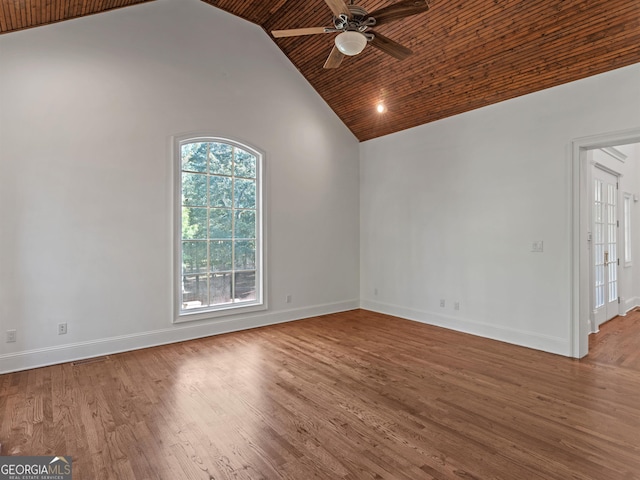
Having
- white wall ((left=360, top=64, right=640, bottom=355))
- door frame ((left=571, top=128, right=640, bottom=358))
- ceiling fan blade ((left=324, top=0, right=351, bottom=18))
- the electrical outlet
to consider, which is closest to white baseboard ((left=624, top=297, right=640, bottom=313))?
door frame ((left=571, top=128, right=640, bottom=358))

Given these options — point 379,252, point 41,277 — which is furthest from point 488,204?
point 41,277

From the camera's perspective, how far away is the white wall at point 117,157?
3.61m

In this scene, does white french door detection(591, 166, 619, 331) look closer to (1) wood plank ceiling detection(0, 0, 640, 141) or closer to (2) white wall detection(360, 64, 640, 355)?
(2) white wall detection(360, 64, 640, 355)

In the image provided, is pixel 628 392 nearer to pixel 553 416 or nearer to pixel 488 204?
pixel 553 416

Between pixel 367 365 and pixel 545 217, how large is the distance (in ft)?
8.99

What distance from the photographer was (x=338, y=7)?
2.55 metres

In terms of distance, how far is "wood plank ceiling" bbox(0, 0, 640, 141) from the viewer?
3273 mm

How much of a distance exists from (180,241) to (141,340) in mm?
1310

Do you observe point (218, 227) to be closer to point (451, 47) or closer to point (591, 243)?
point (451, 47)

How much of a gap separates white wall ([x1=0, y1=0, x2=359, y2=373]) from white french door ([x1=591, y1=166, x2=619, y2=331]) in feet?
14.7

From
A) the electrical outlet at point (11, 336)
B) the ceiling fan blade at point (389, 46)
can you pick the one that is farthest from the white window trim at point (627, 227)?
the electrical outlet at point (11, 336)

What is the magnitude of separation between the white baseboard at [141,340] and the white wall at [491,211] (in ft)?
6.15

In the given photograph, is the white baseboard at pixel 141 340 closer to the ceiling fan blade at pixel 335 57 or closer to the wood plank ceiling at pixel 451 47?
the wood plank ceiling at pixel 451 47

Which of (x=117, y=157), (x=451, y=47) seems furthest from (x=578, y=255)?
(x=117, y=157)
